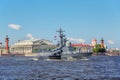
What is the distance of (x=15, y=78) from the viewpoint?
51781 millimetres

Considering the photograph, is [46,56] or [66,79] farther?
[46,56]

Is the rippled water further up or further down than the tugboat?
further down

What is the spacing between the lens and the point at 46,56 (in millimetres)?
160500

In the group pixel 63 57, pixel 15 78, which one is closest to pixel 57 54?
pixel 63 57

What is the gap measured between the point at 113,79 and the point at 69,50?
3936 inches

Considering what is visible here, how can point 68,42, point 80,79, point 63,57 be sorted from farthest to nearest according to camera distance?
point 68,42, point 63,57, point 80,79

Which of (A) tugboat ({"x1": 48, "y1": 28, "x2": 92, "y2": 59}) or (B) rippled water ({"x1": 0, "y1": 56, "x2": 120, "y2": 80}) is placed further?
(A) tugboat ({"x1": 48, "y1": 28, "x2": 92, "y2": 59})

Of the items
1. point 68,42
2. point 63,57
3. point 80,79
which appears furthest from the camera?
point 68,42

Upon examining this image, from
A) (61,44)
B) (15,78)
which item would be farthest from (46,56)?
(15,78)

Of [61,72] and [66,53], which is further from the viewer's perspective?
[66,53]

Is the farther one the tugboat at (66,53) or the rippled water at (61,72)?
the tugboat at (66,53)

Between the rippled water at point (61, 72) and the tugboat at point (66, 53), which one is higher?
the tugboat at point (66, 53)

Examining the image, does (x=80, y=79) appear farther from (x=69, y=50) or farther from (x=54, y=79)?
(x=69, y=50)

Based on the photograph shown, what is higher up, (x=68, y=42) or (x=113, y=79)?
(x=68, y=42)
